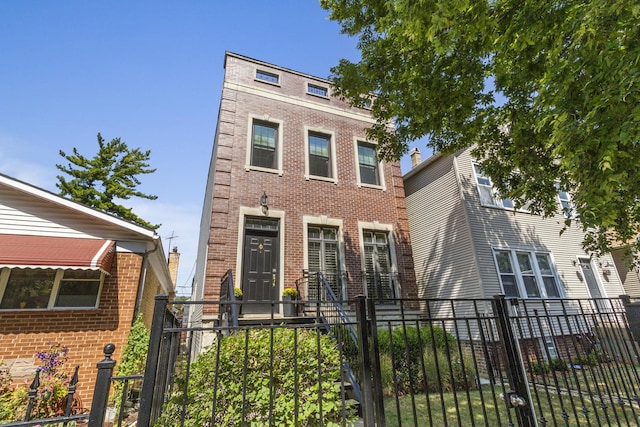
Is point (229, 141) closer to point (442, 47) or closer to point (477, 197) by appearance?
point (442, 47)

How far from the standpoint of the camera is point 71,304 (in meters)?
6.33

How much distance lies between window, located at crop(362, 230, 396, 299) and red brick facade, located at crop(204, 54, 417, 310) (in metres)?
A: 0.32

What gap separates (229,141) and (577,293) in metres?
14.9

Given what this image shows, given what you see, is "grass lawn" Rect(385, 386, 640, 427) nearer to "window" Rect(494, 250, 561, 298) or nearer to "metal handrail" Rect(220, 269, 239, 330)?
"metal handrail" Rect(220, 269, 239, 330)

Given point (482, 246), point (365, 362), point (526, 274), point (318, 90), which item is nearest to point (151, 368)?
point (365, 362)

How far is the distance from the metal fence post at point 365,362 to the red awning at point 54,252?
5.61 meters

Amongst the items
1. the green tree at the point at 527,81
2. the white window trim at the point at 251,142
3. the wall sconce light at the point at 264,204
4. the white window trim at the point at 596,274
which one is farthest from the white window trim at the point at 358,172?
the white window trim at the point at 596,274

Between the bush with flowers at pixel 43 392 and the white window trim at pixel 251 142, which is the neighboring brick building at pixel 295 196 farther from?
the bush with flowers at pixel 43 392

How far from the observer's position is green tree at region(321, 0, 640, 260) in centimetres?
327

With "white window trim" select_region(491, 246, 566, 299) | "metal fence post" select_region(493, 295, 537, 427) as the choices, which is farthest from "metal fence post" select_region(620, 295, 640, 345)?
"white window trim" select_region(491, 246, 566, 299)

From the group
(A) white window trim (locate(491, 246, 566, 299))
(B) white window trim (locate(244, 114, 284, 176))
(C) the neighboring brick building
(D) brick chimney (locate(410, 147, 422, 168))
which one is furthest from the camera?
(D) brick chimney (locate(410, 147, 422, 168))

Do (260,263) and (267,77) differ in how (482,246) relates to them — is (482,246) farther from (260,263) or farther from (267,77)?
(267,77)

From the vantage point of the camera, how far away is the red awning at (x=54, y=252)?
555cm

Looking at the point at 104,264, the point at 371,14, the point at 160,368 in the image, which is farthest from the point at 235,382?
the point at 371,14
